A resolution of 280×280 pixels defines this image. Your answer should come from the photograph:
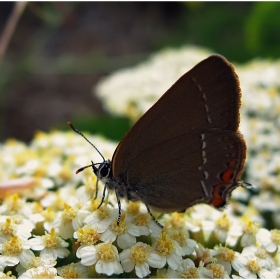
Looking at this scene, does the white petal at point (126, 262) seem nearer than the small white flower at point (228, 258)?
Yes

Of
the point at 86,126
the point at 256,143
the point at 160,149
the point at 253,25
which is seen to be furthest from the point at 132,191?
the point at 253,25

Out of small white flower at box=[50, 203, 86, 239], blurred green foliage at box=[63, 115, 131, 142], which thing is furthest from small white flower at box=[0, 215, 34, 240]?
blurred green foliage at box=[63, 115, 131, 142]

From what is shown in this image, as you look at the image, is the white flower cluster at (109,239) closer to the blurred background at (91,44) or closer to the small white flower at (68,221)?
the small white flower at (68,221)

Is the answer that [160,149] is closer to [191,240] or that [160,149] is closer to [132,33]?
[191,240]

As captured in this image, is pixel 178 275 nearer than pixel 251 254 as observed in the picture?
Yes

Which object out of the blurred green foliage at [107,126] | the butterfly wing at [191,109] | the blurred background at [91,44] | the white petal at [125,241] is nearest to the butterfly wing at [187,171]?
the butterfly wing at [191,109]

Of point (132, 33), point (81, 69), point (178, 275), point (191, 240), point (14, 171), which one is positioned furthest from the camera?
point (132, 33)
